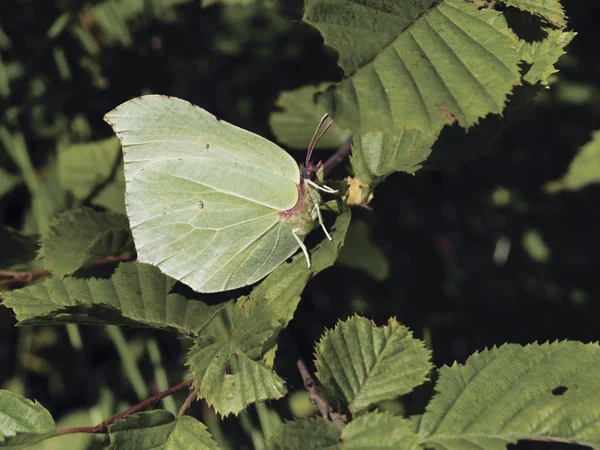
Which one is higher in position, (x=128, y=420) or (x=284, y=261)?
(x=284, y=261)

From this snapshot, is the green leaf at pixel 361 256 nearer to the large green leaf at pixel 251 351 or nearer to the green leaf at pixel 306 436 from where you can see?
the large green leaf at pixel 251 351

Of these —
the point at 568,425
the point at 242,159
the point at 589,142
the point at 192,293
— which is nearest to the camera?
the point at 568,425

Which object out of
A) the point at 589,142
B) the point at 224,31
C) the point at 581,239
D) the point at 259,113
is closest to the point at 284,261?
the point at 589,142

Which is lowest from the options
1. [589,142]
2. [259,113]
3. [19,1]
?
[259,113]

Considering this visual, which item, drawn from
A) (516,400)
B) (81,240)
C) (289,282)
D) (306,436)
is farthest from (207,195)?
(516,400)

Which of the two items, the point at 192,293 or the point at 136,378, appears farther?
the point at 136,378

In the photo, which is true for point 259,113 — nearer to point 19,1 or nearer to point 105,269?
point 19,1


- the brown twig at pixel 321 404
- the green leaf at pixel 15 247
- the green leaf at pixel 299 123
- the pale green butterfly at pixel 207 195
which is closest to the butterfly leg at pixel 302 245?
the pale green butterfly at pixel 207 195
